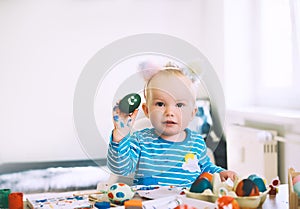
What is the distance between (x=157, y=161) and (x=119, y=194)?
217 mm

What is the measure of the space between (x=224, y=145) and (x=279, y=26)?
0.76 metres

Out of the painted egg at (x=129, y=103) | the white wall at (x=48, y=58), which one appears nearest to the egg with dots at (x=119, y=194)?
the painted egg at (x=129, y=103)

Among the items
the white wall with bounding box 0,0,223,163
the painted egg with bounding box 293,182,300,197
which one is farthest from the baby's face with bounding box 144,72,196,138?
the white wall with bounding box 0,0,223,163

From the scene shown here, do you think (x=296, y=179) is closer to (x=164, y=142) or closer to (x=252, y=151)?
(x=164, y=142)

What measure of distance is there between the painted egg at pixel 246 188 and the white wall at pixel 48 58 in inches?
85.6

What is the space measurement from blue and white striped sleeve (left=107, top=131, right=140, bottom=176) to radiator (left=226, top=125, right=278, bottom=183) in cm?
116

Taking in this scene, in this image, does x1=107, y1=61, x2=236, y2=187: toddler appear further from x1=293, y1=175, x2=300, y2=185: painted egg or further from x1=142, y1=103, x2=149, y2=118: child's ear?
x1=293, y1=175, x2=300, y2=185: painted egg

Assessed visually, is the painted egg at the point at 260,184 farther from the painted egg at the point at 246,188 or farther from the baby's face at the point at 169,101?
the baby's face at the point at 169,101

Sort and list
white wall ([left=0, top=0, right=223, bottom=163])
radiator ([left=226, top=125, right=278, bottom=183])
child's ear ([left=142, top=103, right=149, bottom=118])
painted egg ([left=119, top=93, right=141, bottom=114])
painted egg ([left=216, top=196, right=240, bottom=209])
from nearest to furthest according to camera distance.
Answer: painted egg ([left=216, top=196, right=240, bottom=209]) → painted egg ([left=119, top=93, right=141, bottom=114]) → child's ear ([left=142, top=103, right=149, bottom=118]) → radiator ([left=226, top=125, right=278, bottom=183]) → white wall ([left=0, top=0, right=223, bottom=163])

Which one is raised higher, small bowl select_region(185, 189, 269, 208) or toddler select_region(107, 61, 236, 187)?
toddler select_region(107, 61, 236, 187)

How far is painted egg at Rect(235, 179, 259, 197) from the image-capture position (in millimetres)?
1018

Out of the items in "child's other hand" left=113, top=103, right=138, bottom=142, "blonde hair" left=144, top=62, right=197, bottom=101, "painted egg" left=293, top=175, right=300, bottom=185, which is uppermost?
"blonde hair" left=144, top=62, right=197, bottom=101

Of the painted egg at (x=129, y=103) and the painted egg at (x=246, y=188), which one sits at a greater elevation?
the painted egg at (x=129, y=103)

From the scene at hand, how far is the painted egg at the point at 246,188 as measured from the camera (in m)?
1.02
